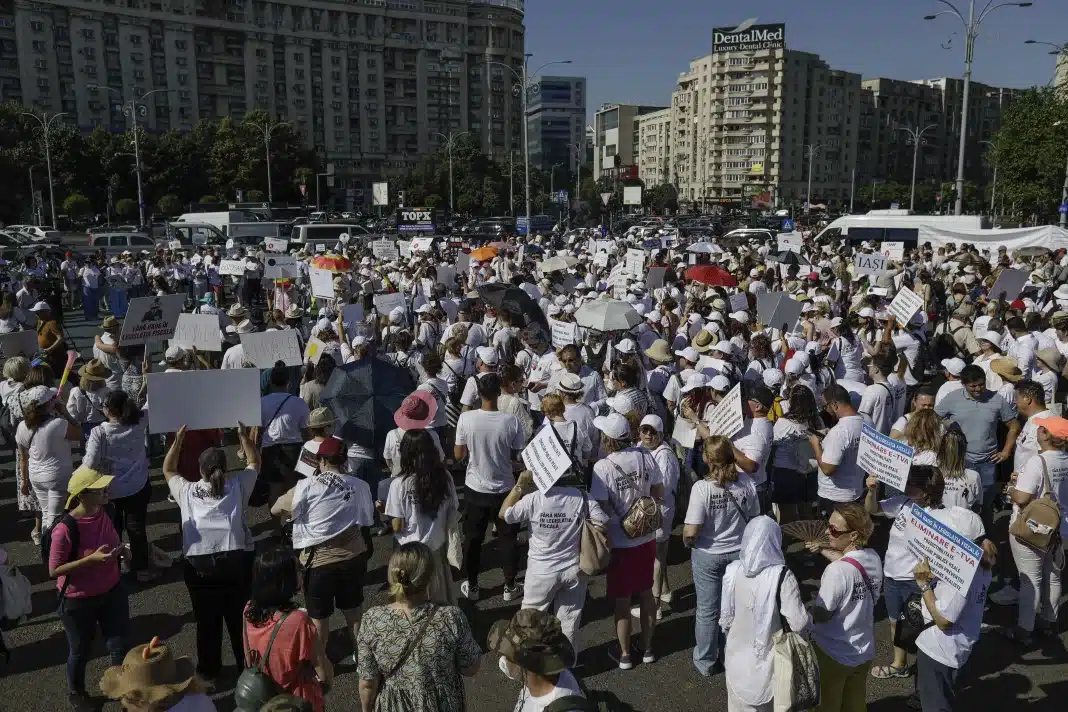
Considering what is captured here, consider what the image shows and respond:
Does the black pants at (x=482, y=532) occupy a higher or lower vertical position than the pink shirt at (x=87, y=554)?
lower

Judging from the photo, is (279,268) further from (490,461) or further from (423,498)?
(423,498)

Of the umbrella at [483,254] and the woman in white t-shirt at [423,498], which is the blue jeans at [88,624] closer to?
the woman in white t-shirt at [423,498]

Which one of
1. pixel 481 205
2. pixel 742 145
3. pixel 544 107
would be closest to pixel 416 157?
pixel 481 205

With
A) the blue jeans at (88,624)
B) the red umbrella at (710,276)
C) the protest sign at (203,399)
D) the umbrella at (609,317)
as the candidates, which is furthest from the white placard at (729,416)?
the red umbrella at (710,276)

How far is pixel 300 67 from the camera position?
102750 millimetres

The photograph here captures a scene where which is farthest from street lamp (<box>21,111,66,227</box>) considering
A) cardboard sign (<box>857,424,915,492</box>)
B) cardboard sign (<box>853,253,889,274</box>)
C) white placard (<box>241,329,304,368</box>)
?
cardboard sign (<box>857,424,915,492</box>)

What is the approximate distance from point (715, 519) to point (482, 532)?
6.88ft

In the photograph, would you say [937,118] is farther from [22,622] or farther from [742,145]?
[22,622]

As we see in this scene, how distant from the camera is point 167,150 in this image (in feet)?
222

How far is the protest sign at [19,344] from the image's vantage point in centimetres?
965

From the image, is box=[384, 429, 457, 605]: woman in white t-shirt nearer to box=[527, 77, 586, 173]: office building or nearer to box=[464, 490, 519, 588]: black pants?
box=[464, 490, 519, 588]: black pants

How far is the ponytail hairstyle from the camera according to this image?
478 centimetres

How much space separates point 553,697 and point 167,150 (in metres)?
73.6

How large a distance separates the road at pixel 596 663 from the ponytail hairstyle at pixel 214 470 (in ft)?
4.63
